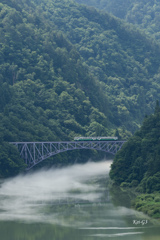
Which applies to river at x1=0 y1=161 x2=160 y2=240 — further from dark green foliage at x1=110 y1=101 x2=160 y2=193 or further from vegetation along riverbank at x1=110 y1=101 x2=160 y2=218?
dark green foliage at x1=110 y1=101 x2=160 y2=193

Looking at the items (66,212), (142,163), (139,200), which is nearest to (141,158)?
(142,163)

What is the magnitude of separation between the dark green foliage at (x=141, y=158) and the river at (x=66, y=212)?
503 cm

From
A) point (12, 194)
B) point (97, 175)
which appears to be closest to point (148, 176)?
point (12, 194)

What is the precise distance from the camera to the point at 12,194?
398 feet

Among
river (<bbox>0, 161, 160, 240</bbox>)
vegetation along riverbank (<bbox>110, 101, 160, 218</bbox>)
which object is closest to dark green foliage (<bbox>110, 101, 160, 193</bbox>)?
vegetation along riverbank (<bbox>110, 101, 160, 218</bbox>)

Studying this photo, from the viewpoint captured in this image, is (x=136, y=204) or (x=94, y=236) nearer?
(x=94, y=236)

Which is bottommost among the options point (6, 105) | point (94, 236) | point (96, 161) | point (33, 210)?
point (94, 236)

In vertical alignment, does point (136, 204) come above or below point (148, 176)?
below

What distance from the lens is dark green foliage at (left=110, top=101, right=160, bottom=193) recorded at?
121 meters

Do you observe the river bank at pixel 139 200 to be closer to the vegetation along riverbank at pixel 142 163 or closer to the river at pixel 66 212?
the vegetation along riverbank at pixel 142 163

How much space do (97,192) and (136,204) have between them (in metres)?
21.0

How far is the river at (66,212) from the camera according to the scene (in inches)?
3324

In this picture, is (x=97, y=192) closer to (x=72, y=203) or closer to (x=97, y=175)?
(x=72, y=203)

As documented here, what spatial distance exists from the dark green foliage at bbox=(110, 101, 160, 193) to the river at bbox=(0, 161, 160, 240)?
503 centimetres
